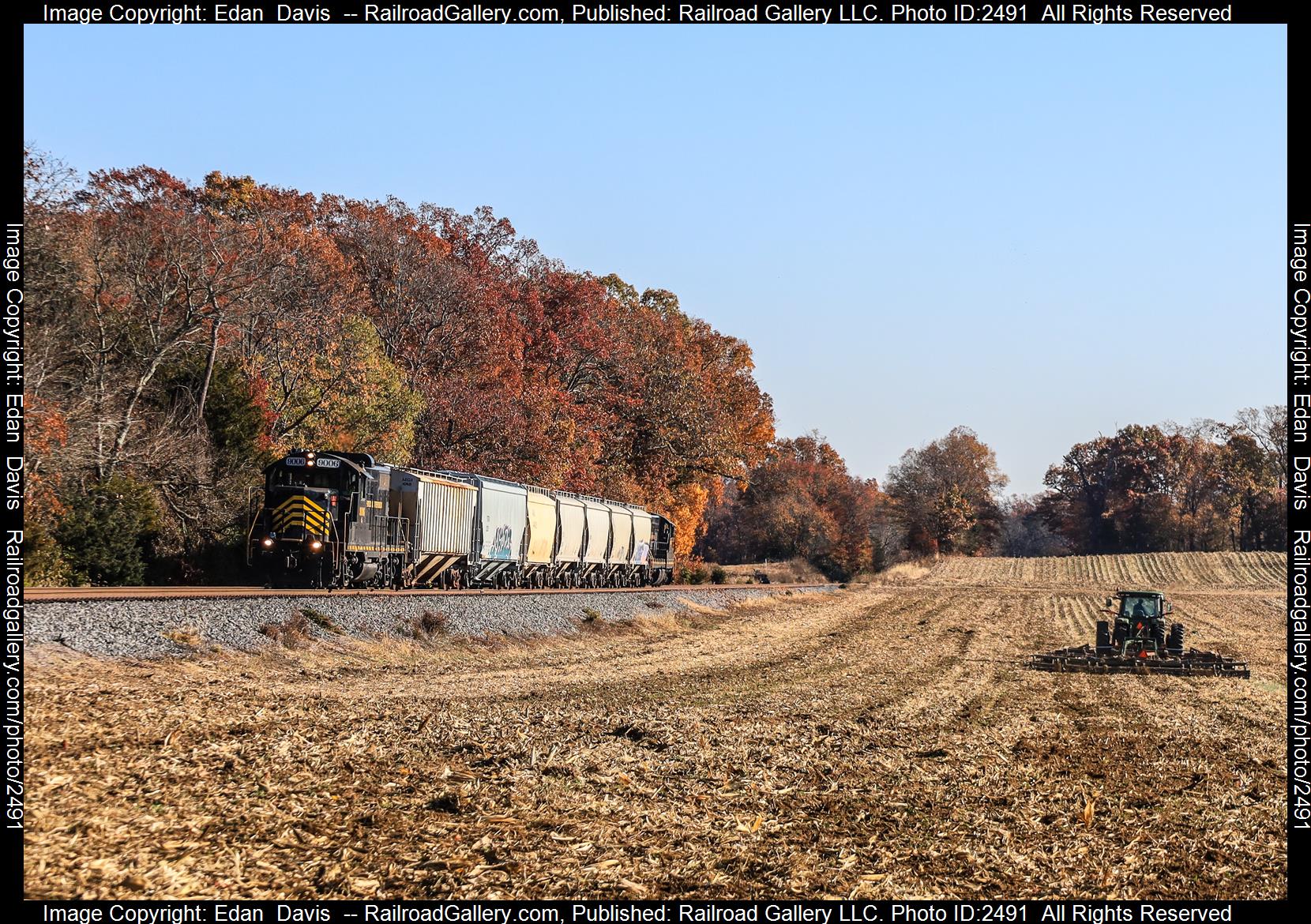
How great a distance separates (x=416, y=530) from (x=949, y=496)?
91.9 meters

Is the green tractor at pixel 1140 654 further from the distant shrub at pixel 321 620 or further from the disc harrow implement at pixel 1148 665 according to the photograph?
the distant shrub at pixel 321 620

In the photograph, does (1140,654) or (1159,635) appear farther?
(1159,635)

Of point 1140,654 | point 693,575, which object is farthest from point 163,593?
point 693,575

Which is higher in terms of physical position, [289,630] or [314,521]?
[314,521]

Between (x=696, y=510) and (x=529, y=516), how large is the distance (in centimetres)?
3384

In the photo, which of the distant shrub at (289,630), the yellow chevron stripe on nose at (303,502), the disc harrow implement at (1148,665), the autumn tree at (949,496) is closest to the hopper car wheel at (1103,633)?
the disc harrow implement at (1148,665)

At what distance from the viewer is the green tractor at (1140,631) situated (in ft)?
82.0

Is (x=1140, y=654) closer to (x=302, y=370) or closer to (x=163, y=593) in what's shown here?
(x=163, y=593)

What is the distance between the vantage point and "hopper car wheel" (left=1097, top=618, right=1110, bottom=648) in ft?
86.4

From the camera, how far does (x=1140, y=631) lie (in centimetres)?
2575

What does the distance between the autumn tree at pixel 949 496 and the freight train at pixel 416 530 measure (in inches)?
2901

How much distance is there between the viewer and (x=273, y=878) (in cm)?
702
